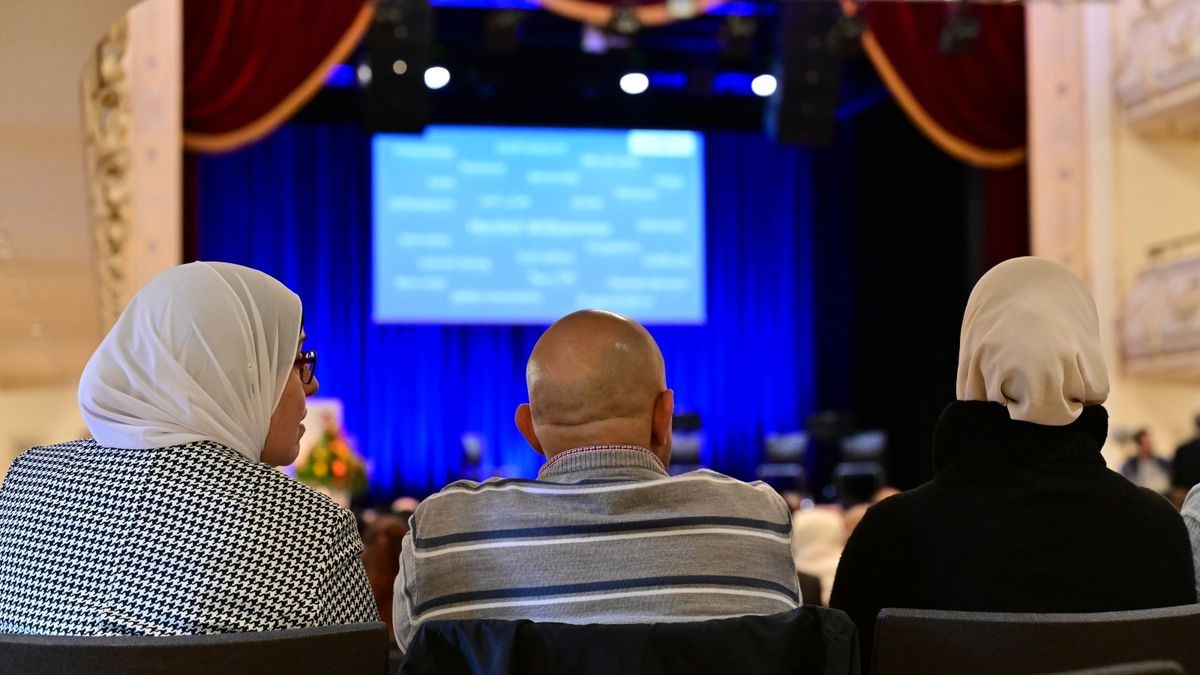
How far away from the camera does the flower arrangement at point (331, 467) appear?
277 inches

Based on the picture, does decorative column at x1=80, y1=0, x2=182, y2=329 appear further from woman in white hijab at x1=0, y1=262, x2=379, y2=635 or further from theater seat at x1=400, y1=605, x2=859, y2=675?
theater seat at x1=400, y1=605, x2=859, y2=675

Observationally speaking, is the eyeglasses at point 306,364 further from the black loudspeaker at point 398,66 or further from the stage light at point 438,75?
the stage light at point 438,75

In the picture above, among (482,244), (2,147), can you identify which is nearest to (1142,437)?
(482,244)

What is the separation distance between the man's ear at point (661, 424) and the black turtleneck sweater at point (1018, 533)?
1.10 feet

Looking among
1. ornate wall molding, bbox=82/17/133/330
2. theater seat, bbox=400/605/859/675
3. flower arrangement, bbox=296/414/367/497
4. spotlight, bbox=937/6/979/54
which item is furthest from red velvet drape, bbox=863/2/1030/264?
theater seat, bbox=400/605/859/675

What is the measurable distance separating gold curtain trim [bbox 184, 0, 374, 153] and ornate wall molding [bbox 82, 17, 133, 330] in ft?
1.87

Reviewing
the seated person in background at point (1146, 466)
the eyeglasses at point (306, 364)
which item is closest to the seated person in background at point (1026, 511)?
the eyeglasses at point (306, 364)

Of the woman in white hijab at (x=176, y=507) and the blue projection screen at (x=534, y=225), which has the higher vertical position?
the blue projection screen at (x=534, y=225)

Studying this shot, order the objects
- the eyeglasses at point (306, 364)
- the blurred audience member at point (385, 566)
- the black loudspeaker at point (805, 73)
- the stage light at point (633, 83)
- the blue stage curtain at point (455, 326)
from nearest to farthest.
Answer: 1. the eyeglasses at point (306, 364)
2. the blurred audience member at point (385, 566)
3. the black loudspeaker at point (805, 73)
4. the stage light at point (633, 83)
5. the blue stage curtain at point (455, 326)

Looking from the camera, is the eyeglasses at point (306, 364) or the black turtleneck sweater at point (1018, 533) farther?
the eyeglasses at point (306, 364)

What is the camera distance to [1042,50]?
9.48m

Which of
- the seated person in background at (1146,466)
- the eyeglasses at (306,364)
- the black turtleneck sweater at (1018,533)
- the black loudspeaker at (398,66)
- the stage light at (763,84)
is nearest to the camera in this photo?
the black turtleneck sweater at (1018,533)

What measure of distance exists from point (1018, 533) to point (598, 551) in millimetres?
627

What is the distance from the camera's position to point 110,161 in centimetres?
784
